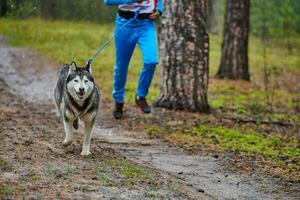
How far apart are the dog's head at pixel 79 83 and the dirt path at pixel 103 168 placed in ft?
2.21

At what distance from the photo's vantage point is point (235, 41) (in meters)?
15.4

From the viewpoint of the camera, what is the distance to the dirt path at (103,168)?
197 inches

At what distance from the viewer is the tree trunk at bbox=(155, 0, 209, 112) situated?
988cm

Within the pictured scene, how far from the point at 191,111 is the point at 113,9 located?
9154mm

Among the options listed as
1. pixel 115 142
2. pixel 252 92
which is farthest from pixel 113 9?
pixel 115 142

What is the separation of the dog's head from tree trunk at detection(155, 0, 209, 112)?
142 inches

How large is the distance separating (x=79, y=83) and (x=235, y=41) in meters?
9.66

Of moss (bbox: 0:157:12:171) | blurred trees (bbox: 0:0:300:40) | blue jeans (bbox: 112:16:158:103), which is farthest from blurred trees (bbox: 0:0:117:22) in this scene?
moss (bbox: 0:157:12:171)

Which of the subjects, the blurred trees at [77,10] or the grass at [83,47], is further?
the blurred trees at [77,10]

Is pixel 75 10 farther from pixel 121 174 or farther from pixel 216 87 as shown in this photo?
pixel 121 174

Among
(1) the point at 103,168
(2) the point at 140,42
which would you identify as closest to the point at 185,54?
(2) the point at 140,42

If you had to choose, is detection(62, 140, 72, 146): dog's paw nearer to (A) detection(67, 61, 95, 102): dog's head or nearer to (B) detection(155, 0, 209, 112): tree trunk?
(A) detection(67, 61, 95, 102): dog's head

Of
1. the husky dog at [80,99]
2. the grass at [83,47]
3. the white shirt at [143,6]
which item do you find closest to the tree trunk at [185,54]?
the white shirt at [143,6]

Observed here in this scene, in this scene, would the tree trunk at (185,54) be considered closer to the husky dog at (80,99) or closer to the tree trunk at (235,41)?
the husky dog at (80,99)
